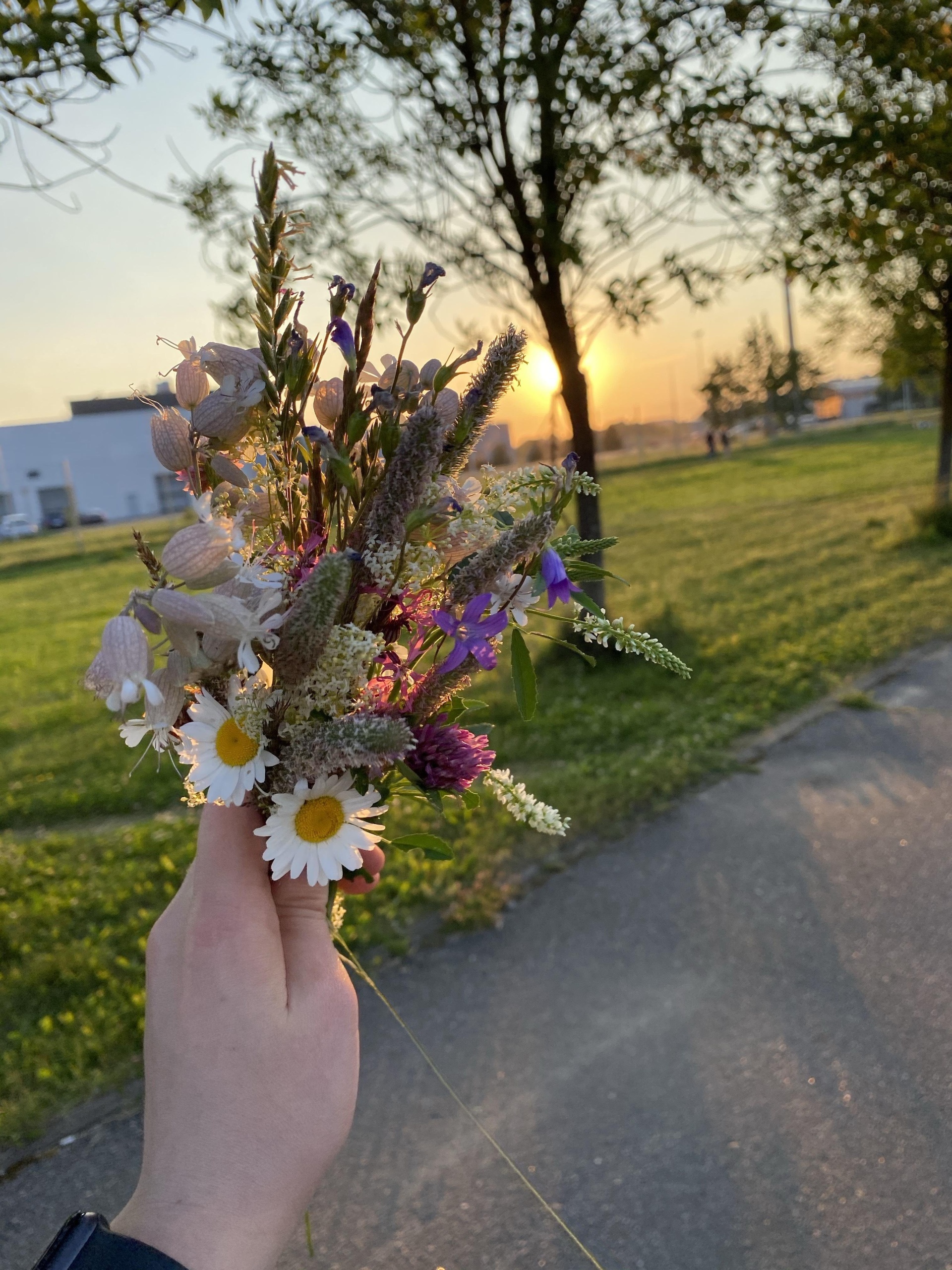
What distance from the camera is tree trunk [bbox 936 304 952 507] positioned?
45.1 ft

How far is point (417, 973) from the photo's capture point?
3.77 m

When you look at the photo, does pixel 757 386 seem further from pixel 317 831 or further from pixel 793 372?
pixel 317 831

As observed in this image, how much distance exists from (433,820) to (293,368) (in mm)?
4191

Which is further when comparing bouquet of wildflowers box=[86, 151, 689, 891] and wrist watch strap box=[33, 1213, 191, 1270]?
bouquet of wildflowers box=[86, 151, 689, 891]

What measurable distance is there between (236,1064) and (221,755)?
40 centimetres

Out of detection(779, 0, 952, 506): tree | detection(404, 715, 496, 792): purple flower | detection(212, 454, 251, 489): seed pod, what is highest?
detection(779, 0, 952, 506): tree

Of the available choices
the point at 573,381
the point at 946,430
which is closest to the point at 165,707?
the point at 573,381

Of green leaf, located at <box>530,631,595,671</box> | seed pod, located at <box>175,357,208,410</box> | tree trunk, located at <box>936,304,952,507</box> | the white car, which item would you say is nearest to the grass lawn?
seed pod, located at <box>175,357,208,410</box>

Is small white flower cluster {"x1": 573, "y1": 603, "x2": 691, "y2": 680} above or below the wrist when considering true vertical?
above

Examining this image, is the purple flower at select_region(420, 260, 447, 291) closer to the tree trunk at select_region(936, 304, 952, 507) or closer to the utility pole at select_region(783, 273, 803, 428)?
the tree trunk at select_region(936, 304, 952, 507)

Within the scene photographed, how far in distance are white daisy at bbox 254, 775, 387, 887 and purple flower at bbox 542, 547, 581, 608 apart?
393 millimetres

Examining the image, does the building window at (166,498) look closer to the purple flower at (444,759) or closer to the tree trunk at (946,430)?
the tree trunk at (946,430)

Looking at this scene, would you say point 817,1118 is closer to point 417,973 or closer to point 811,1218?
point 811,1218

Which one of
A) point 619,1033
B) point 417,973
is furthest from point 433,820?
point 619,1033
